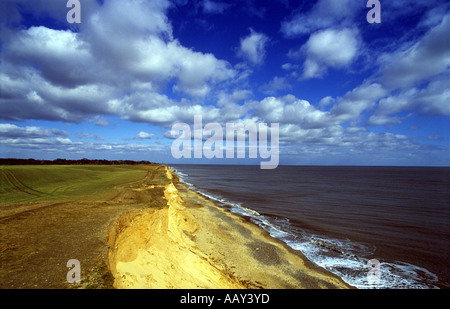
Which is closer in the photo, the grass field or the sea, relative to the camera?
the grass field

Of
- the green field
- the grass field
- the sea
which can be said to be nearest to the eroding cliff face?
the grass field

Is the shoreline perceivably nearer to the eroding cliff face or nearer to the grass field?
the eroding cliff face

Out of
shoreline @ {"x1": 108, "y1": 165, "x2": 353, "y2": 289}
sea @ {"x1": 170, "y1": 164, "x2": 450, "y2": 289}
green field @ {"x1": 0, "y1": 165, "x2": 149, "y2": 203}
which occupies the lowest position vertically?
sea @ {"x1": 170, "y1": 164, "x2": 450, "y2": 289}

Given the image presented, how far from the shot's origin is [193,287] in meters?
8.25

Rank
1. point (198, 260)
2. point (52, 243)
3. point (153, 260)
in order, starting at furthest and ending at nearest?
point (198, 260), point (153, 260), point (52, 243)

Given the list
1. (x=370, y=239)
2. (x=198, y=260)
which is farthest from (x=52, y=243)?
(x=370, y=239)

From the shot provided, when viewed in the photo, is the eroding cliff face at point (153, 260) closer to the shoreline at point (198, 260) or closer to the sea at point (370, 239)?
the shoreline at point (198, 260)

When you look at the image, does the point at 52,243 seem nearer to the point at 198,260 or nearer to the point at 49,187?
the point at 198,260

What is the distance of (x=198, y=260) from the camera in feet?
34.1

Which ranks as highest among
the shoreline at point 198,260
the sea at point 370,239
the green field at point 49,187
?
the green field at point 49,187

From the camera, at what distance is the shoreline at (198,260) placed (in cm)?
860

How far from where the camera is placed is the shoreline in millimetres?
8602

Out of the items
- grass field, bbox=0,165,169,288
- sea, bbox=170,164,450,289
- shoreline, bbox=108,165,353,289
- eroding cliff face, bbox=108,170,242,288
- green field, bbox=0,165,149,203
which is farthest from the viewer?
green field, bbox=0,165,149,203

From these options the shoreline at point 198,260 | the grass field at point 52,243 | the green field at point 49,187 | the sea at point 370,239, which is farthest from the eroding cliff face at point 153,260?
the green field at point 49,187
